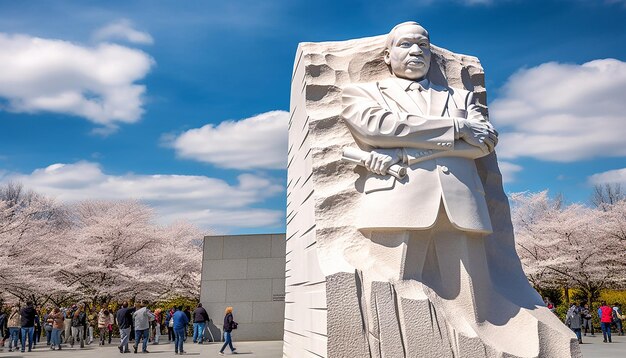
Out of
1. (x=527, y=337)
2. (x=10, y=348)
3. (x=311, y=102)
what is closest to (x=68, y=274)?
(x=10, y=348)

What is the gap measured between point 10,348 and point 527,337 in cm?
1341

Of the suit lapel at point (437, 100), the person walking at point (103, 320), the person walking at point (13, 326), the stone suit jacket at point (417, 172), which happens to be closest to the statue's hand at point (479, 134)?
the stone suit jacket at point (417, 172)

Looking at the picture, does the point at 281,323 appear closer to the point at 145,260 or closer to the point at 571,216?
the point at 145,260

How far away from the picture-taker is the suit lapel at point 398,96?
16.9ft

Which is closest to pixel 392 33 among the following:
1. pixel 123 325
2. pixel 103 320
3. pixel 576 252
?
pixel 123 325

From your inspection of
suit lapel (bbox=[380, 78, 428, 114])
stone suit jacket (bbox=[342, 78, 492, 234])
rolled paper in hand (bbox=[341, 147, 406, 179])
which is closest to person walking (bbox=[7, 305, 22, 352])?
rolled paper in hand (bbox=[341, 147, 406, 179])

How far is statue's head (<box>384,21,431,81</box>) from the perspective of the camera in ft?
17.6

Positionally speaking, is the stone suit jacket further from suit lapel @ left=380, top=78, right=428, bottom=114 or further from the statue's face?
the statue's face

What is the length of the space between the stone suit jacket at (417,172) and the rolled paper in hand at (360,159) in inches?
2.0

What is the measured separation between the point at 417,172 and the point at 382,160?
335 mm

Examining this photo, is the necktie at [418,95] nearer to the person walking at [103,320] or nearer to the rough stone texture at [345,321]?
the rough stone texture at [345,321]

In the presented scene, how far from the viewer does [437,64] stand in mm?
6074

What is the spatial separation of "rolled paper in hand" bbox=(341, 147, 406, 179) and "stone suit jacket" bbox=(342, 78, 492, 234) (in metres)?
0.05

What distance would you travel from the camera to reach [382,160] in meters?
4.79
